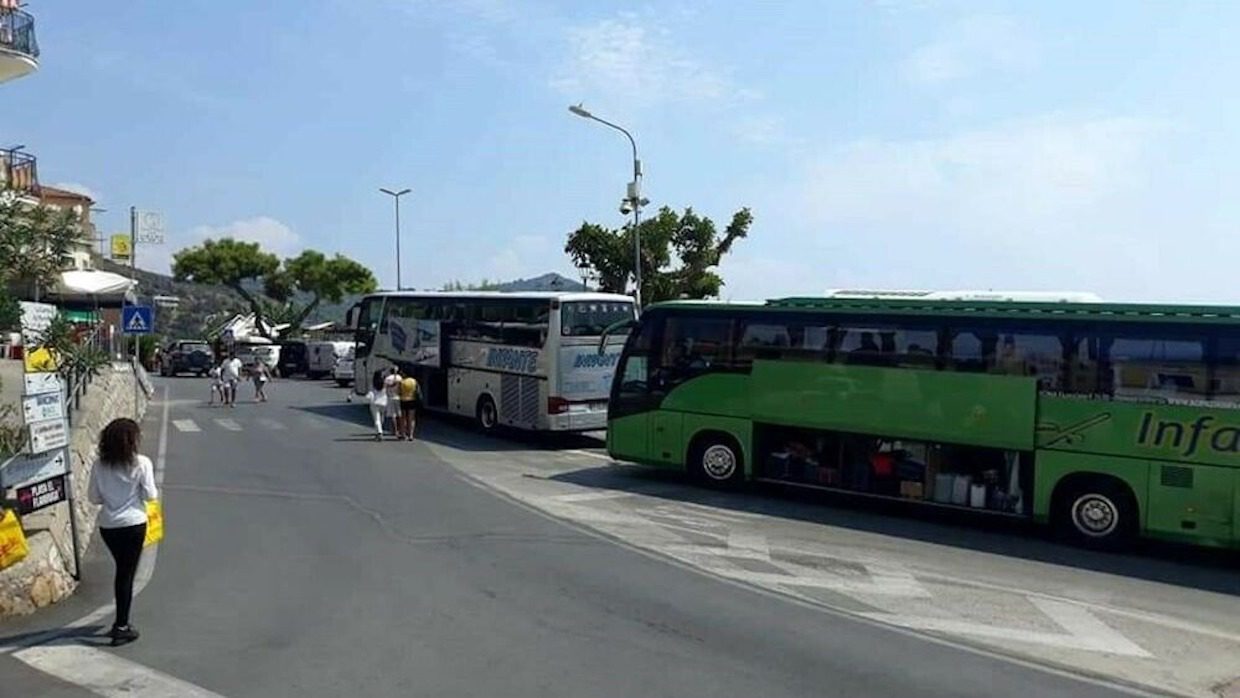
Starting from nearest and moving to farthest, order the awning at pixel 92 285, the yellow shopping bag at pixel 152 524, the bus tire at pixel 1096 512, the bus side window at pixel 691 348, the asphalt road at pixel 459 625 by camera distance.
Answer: the asphalt road at pixel 459 625 → the yellow shopping bag at pixel 152 524 → the bus tire at pixel 1096 512 → the bus side window at pixel 691 348 → the awning at pixel 92 285

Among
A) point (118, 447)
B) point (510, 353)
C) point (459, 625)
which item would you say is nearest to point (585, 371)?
point (510, 353)

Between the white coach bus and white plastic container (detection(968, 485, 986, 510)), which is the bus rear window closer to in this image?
the white coach bus

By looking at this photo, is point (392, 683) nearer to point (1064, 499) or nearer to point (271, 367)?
point (1064, 499)

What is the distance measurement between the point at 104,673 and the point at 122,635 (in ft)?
2.33

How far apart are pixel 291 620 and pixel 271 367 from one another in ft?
176

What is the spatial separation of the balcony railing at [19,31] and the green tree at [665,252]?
19150 mm

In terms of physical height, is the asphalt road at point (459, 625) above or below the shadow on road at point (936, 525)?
above

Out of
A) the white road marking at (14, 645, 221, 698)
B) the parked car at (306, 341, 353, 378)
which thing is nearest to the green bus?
the white road marking at (14, 645, 221, 698)

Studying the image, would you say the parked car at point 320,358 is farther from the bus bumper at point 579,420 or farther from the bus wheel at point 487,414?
the bus bumper at point 579,420

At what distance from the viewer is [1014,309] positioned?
1465 cm

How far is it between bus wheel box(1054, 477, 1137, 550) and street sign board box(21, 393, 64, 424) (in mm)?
11077

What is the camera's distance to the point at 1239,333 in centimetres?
1266

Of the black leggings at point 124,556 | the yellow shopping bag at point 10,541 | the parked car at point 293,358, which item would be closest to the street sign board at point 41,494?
the yellow shopping bag at point 10,541

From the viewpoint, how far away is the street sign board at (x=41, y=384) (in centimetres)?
936
